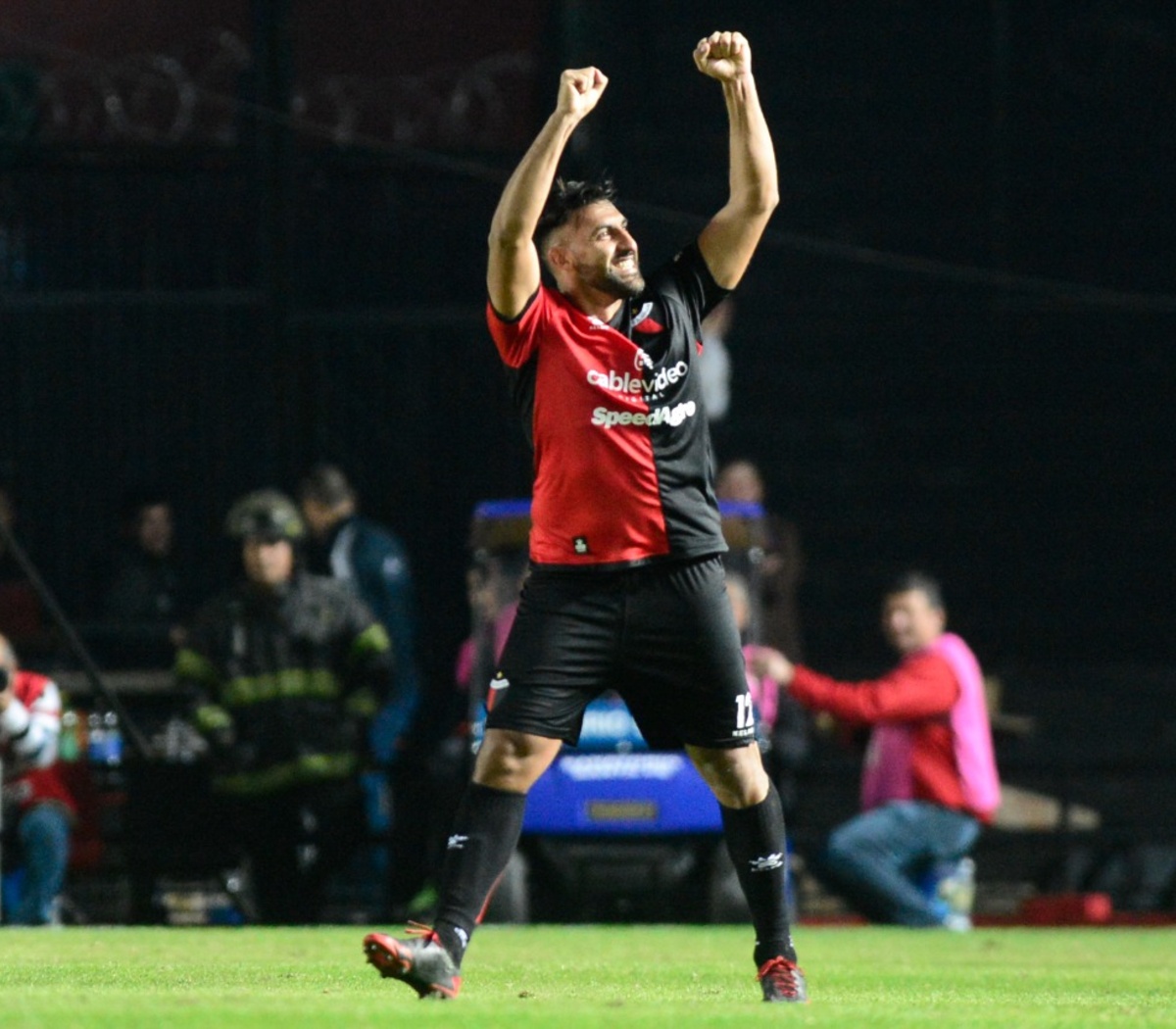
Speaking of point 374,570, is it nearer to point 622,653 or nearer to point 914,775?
point 914,775

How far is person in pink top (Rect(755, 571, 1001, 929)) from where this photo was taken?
12070 mm

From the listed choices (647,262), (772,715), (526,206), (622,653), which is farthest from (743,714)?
(647,262)

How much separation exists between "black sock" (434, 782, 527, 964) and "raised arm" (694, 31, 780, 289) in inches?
56.4

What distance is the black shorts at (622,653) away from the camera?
6594mm

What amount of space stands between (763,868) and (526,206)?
1.75m

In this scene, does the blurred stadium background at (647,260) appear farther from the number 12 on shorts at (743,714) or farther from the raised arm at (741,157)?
the number 12 on shorts at (743,714)

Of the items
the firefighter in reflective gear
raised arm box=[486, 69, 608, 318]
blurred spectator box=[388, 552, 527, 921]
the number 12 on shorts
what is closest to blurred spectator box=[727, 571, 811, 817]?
blurred spectator box=[388, 552, 527, 921]

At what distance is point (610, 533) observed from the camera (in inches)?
262

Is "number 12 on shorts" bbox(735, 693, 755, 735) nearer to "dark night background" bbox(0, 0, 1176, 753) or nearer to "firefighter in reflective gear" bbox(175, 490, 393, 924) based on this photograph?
"firefighter in reflective gear" bbox(175, 490, 393, 924)

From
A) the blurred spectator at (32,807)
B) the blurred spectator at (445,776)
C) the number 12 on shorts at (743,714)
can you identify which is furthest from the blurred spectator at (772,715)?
the number 12 on shorts at (743,714)

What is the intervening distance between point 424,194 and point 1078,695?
15.3ft

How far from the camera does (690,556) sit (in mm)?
6707

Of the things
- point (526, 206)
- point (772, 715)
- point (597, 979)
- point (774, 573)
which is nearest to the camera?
point (526, 206)

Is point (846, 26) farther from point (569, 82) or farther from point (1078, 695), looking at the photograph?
point (569, 82)
